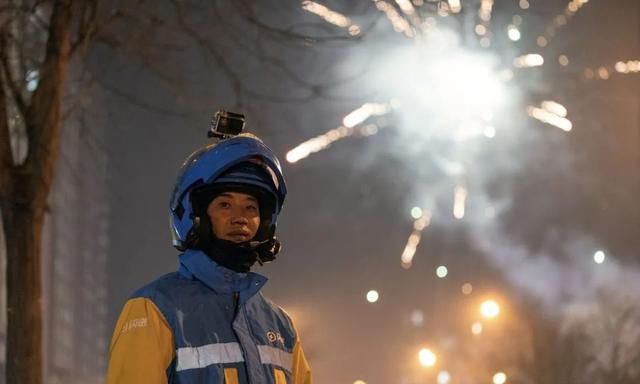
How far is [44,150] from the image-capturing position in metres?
8.37

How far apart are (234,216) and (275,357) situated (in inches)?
19.6

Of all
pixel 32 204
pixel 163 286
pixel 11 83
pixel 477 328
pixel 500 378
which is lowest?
pixel 500 378

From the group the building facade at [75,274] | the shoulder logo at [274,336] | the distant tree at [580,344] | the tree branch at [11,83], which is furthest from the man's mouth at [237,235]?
the building facade at [75,274]

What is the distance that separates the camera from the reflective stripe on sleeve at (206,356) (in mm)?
3350

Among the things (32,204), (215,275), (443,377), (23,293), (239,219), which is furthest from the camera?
(443,377)

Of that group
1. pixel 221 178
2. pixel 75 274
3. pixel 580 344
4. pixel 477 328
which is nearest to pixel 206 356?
pixel 221 178

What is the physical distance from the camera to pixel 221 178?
3.65 meters

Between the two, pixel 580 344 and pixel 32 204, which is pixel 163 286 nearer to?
pixel 32 204

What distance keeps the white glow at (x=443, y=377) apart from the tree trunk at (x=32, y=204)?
3256 centimetres

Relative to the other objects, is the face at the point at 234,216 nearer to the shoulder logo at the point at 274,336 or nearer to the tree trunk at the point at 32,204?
the shoulder logo at the point at 274,336

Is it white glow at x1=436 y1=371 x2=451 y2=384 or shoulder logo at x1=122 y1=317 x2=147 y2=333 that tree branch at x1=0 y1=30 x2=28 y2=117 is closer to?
shoulder logo at x1=122 y1=317 x2=147 y2=333

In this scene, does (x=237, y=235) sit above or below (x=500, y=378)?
above

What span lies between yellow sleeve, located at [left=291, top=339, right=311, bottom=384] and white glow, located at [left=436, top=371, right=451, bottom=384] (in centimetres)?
3643

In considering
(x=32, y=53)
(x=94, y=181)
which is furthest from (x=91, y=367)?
(x=32, y=53)
